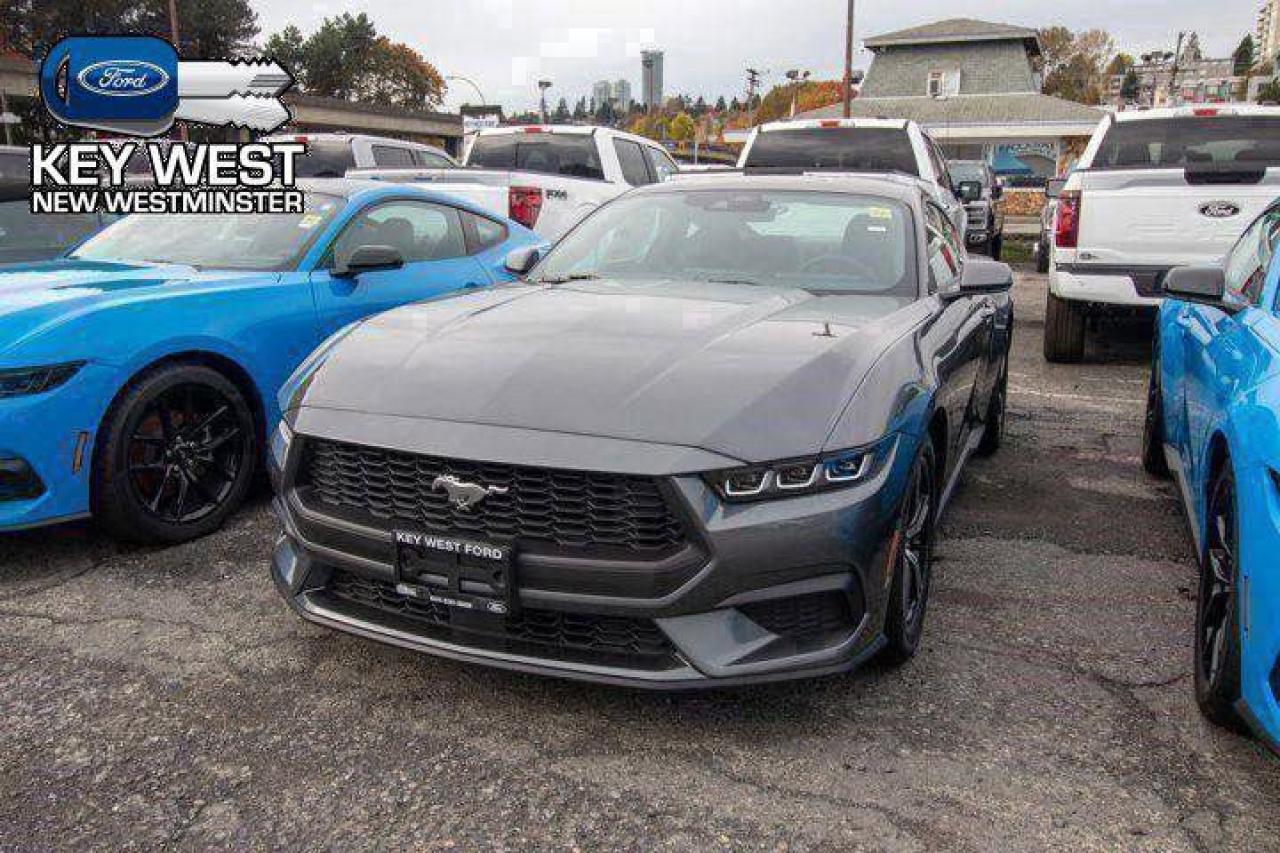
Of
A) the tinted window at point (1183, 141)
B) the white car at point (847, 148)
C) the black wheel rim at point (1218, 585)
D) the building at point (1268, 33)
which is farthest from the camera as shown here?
the building at point (1268, 33)

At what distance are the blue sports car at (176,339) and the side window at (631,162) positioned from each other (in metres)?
5.28

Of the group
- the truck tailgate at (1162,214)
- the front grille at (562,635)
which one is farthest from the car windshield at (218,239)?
the truck tailgate at (1162,214)

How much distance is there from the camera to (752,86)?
87.1 m

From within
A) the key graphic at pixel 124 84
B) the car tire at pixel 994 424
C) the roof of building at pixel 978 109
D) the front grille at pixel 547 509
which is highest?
the roof of building at pixel 978 109

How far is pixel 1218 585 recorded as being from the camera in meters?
2.89

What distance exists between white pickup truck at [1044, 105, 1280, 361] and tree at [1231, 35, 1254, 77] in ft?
460

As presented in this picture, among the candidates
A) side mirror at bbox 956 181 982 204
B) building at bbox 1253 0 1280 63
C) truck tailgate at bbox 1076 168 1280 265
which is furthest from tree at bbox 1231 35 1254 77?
truck tailgate at bbox 1076 168 1280 265

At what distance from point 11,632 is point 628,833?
2.30 m

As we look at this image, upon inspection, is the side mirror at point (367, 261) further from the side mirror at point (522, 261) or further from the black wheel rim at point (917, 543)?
the black wheel rim at point (917, 543)

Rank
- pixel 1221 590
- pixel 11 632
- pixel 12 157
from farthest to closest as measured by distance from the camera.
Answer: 1. pixel 12 157
2. pixel 11 632
3. pixel 1221 590

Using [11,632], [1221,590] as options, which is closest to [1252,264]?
[1221,590]

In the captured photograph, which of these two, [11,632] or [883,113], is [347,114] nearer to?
[883,113]

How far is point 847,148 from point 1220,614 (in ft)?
26.6

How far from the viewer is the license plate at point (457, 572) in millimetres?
2637
